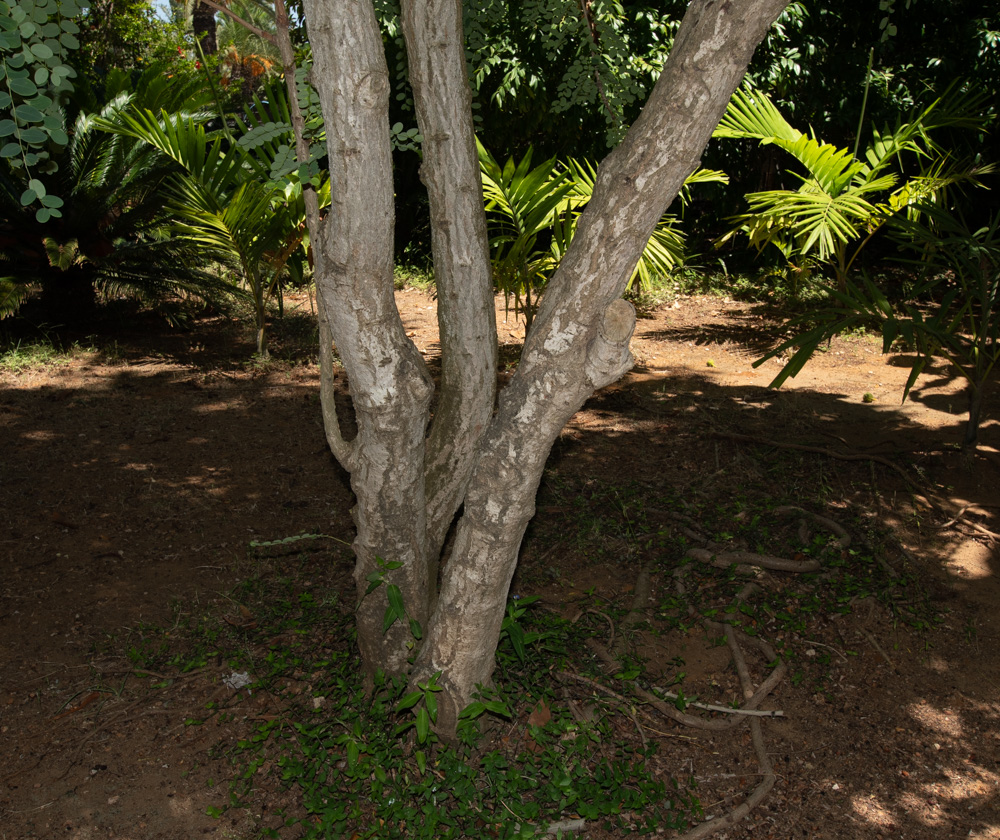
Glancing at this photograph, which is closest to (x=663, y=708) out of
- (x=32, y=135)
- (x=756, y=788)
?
(x=756, y=788)

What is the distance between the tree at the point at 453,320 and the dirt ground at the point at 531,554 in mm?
739

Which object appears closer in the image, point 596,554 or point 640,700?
point 640,700

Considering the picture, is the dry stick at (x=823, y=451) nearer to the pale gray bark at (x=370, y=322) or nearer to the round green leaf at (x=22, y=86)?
the pale gray bark at (x=370, y=322)

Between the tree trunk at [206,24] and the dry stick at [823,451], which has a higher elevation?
the tree trunk at [206,24]

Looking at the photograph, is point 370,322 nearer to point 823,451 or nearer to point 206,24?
point 823,451

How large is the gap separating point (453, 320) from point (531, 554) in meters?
1.50

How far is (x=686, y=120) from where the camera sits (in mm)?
1736

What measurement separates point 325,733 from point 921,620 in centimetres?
219

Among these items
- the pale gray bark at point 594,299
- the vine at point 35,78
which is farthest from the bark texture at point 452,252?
the vine at point 35,78

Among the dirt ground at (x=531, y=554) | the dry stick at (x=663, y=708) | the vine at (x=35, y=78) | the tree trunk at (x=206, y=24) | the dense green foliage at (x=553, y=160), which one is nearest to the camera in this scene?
the vine at (x=35, y=78)

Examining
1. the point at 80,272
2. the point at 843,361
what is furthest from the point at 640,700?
the point at 80,272

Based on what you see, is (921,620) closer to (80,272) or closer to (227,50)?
(80,272)

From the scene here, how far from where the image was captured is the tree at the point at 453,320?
70.0 inches

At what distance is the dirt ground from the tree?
0.74 metres
